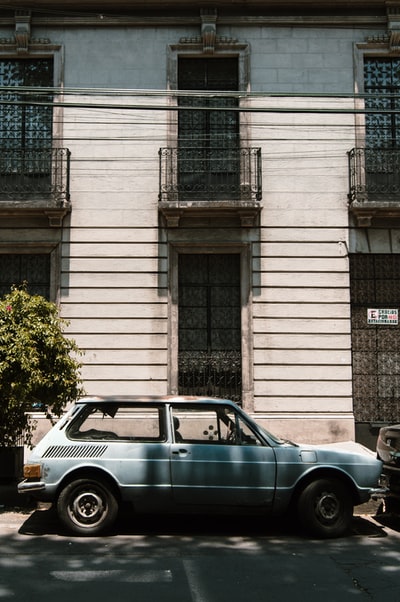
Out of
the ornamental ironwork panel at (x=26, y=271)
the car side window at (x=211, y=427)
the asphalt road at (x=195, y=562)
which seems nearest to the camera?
the asphalt road at (x=195, y=562)

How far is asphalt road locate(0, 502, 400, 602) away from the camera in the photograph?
5.58 metres

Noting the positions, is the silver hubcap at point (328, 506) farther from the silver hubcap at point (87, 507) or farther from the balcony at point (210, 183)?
the balcony at point (210, 183)

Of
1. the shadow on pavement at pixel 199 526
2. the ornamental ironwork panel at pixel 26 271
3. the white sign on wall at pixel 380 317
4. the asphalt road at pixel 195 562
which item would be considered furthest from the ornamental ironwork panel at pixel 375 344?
the ornamental ironwork panel at pixel 26 271

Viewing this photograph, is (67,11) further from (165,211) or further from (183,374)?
(183,374)

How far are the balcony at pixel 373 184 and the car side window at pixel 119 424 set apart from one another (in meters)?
8.20

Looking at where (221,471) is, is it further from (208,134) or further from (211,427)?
(208,134)

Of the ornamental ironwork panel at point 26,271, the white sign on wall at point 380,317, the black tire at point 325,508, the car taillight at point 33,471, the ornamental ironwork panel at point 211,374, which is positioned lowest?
the black tire at point 325,508

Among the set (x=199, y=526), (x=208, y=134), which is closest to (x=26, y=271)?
(x=208, y=134)

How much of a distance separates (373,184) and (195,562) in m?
10.5

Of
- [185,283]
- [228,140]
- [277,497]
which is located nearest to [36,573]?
[277,497]

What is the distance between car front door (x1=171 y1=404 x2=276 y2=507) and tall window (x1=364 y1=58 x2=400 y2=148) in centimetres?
963

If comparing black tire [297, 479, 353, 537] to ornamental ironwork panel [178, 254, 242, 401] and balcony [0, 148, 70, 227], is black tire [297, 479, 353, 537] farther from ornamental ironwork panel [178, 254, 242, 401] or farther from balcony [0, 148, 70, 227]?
balcony [0, 148, 70, 227]

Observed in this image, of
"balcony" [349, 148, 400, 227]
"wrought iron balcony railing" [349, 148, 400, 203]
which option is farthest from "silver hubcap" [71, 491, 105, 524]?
"wrought iron balcony railing" [349, 148, 400, 203]

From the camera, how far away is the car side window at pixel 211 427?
7.86m
